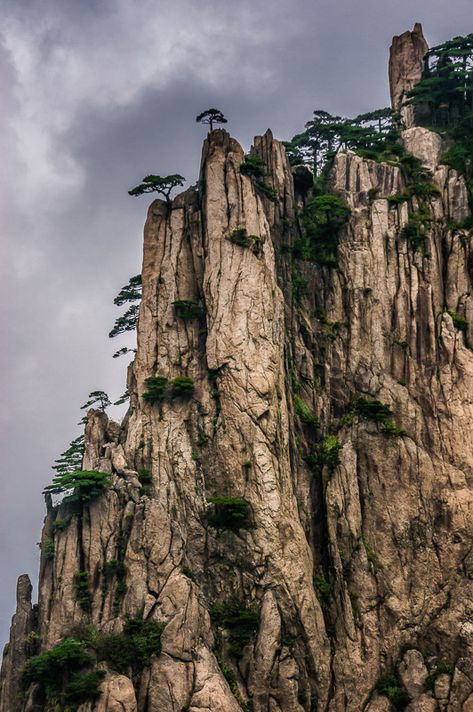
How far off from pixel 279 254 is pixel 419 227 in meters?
10.0

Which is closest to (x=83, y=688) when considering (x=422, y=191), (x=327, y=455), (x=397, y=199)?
(x=327, y=455)

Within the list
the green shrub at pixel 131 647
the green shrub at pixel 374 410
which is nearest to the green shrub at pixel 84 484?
the green shrub at pixel 131 647

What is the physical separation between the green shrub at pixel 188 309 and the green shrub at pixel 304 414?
28.1 ft

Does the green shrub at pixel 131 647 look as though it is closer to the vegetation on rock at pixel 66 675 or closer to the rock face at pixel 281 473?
the rock face at pixel 281 473

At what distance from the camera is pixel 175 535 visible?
6569 centimetres

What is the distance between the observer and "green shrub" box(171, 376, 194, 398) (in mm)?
70312

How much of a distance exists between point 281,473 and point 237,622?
9.63 m

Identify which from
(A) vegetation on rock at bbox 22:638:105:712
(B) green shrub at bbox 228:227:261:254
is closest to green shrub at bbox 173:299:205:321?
(B) green shrub at bbox 228:227:261:254

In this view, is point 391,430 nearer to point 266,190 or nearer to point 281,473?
point 281,473

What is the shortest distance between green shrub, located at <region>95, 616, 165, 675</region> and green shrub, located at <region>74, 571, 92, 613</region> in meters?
3.05

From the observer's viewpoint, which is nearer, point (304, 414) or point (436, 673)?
point (436, 673)

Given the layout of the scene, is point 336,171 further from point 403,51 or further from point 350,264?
point 403,51

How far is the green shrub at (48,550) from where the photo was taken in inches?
2661

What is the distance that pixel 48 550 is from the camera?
67688 mm
